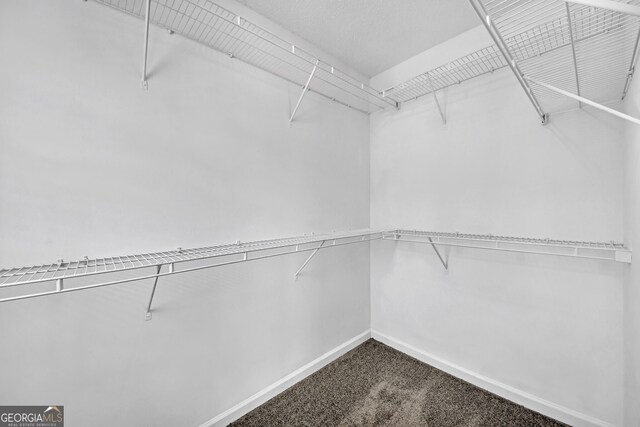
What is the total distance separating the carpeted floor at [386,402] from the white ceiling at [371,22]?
8.25ft

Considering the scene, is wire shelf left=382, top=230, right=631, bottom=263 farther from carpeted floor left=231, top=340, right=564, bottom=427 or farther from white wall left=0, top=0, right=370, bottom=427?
white wall left=0, top=0, right=370, bottom=427

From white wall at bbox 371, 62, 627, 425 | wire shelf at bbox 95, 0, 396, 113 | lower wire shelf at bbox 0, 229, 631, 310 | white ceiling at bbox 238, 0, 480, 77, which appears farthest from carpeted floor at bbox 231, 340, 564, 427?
white ceiling at bbox 238, 0, 480, 77

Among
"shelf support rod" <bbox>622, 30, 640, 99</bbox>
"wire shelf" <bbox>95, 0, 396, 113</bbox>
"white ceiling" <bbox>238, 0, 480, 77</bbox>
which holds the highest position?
"white ceiling" <bbox>238, 0, 480, 77</bbox>

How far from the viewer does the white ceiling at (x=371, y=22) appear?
156cm

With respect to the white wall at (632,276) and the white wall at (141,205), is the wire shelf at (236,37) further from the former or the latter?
the white wall at (632,276)

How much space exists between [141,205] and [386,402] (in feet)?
6.21

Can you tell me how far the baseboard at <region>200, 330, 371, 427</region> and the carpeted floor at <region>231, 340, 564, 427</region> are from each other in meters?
0.03

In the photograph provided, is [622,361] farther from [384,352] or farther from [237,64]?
[237,64]

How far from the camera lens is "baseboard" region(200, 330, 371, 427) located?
4.93 feet

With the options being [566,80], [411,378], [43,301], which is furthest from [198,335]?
[566,80]

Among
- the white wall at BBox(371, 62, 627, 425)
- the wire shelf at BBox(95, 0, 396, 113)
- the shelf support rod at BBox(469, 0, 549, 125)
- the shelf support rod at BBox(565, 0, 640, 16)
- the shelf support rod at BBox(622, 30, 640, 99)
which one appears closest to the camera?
the shelf support rod at BBox(565, 0, 640, 16)

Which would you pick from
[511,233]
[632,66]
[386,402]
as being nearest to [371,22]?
[632,66]

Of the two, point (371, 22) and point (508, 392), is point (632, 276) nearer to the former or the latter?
point (508, 392)

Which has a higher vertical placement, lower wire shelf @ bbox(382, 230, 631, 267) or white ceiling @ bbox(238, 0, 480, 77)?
white ceiling @ bbox(238, 0, 480, 77)
